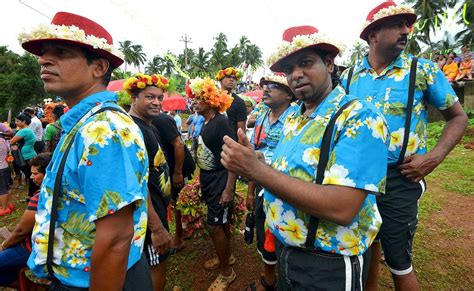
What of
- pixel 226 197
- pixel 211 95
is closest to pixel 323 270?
pixel 226 197

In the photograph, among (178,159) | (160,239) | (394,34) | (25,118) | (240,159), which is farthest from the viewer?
(25,118)

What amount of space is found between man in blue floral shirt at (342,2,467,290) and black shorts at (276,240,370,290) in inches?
32.4

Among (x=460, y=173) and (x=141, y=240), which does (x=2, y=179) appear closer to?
(x=141, y=240)

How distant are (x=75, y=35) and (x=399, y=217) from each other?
237 cm

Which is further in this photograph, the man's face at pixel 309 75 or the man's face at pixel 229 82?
the man's face at pixel 229 82

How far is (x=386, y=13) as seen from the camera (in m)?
2.14

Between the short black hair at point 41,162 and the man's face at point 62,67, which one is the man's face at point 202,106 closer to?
the short black hair at point 41,162

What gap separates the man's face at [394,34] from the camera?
7.15ft

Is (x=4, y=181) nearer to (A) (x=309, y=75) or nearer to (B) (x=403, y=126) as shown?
(A) (x=309, y=75)

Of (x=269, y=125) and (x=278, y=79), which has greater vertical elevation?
(x=278, y=79)

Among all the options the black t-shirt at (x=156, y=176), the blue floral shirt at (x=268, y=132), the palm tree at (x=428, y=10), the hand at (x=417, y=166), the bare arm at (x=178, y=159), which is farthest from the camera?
the palm tree at (x=428, y=10)

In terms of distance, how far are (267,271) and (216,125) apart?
1.70 meters

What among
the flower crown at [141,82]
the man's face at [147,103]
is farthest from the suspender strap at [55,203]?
the flower crown at [141,82]

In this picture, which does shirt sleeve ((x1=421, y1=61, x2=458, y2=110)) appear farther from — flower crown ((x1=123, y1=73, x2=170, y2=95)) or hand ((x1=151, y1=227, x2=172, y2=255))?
flower crown ((x1=123, y1=73, x2=170, y2=95))
